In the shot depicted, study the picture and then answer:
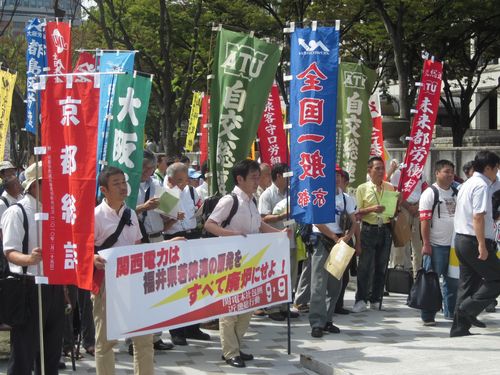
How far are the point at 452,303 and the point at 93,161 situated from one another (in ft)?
18.2

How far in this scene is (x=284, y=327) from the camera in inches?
372

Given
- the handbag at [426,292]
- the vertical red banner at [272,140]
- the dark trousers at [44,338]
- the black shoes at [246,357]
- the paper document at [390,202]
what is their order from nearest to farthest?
the dark trousers at [44,338]
the black shoes at [246,357]
the handbag at [426,292]
the paper document at [390,202]
the vertical red banner at [272,140]

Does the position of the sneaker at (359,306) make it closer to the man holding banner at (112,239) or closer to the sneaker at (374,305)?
the sneaker at (374,305)

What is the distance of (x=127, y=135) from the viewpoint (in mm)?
7684

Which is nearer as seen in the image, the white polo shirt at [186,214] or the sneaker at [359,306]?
the white polo shirt at [186,214]

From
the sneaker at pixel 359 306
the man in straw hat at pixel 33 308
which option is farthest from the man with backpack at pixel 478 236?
the man in straw hat at pixel 33 308

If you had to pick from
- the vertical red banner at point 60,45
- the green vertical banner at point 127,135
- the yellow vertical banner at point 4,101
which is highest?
the vertical red banner at point 60,45

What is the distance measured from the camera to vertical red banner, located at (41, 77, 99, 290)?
577 cm

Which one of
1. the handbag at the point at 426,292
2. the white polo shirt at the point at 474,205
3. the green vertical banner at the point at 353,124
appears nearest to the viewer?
the white polo shirt at the point at 474,205

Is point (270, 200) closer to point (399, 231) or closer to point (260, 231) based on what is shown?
point (260, 231)

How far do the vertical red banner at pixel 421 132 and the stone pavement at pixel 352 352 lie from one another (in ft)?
5.72

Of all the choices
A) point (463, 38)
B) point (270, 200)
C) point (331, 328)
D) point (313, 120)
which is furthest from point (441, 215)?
point (463, 38)

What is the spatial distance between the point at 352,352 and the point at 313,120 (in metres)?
2.27

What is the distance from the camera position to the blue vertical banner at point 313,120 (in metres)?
7.97
